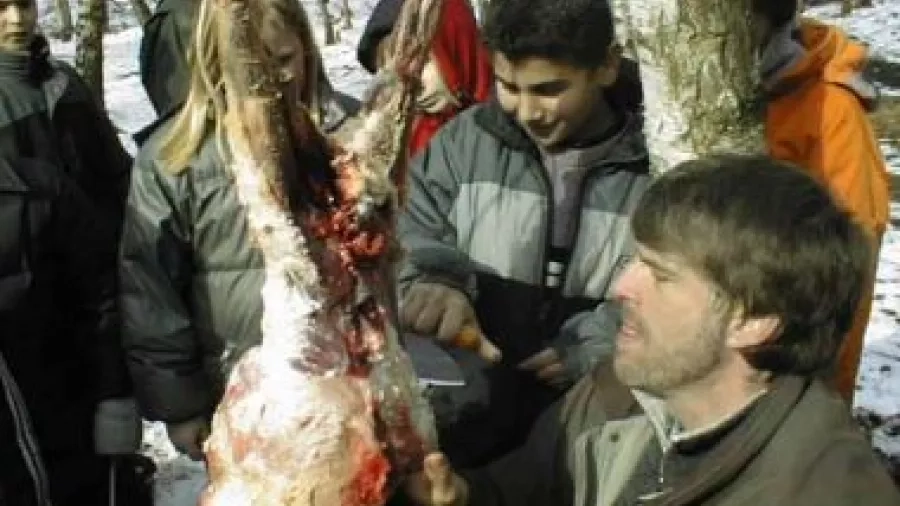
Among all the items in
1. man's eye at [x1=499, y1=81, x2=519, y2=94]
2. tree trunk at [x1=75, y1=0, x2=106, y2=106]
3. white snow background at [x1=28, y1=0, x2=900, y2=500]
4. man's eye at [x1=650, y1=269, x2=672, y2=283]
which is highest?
man's eye at [x1=499, y1=81, x2=519, y2=94]

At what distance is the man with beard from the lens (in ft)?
5.98

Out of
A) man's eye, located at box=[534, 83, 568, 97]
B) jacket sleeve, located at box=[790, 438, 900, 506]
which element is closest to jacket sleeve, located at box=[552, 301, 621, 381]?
man's eye, located at box=[534, 83, 568, 97]

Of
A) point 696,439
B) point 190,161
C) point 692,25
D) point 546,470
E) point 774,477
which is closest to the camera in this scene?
point 774,477

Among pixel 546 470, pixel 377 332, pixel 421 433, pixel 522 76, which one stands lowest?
pixel 546 470

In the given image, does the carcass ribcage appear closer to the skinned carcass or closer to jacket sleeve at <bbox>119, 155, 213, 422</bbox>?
the skinned carcass

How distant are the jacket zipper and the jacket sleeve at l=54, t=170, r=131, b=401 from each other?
0.22 metres

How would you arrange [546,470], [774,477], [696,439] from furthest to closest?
1. [546,470]
2. [696,439]
3. [774,477]

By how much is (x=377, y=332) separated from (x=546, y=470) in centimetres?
48

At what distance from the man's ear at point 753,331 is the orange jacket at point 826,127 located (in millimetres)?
1138

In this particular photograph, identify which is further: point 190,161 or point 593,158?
point 190,161

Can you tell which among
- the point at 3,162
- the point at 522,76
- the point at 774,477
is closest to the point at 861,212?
the point at 522,76

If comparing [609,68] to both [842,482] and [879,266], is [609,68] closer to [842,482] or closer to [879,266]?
[842,482]

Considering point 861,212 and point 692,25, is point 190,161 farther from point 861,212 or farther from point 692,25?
point 861,212

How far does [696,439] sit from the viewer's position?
1.96 metres
